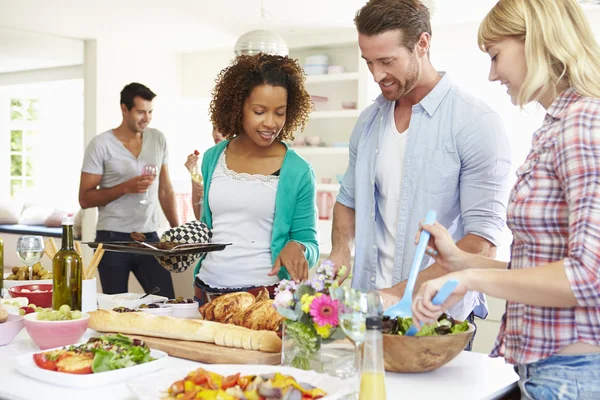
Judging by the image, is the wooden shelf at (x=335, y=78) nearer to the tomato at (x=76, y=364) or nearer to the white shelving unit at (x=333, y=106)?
the white shelving unit at (x=333, y=106)

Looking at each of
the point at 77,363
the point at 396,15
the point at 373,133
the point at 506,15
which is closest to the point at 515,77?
the point at 506,15

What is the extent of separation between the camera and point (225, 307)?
1911mm

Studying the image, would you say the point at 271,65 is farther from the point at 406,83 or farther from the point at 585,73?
the point at 585,73

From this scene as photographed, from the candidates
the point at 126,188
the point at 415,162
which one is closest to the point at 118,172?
the point at 126,188

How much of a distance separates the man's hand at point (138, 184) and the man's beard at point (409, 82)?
7.29 ft

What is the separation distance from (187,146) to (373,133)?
6.43 meters

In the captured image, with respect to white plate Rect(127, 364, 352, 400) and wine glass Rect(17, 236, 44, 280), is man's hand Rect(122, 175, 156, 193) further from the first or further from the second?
white plate Rect(127, 364, 352, 400)

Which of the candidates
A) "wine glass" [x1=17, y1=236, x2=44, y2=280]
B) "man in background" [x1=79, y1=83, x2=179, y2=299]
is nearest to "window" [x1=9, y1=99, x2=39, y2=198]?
"man in background" [x1=79, y1=83, x2=179, y2=299]

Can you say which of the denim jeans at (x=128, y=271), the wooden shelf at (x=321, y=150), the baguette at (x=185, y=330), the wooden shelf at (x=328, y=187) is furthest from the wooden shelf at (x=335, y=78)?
the baguette at (x=185, y=330)

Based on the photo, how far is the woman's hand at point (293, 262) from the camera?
2.18m

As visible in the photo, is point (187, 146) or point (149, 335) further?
point (187, 146)

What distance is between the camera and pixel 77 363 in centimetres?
152

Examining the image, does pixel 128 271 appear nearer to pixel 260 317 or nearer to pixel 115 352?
pixel 260 317

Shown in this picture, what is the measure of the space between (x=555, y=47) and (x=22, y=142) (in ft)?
29.7
